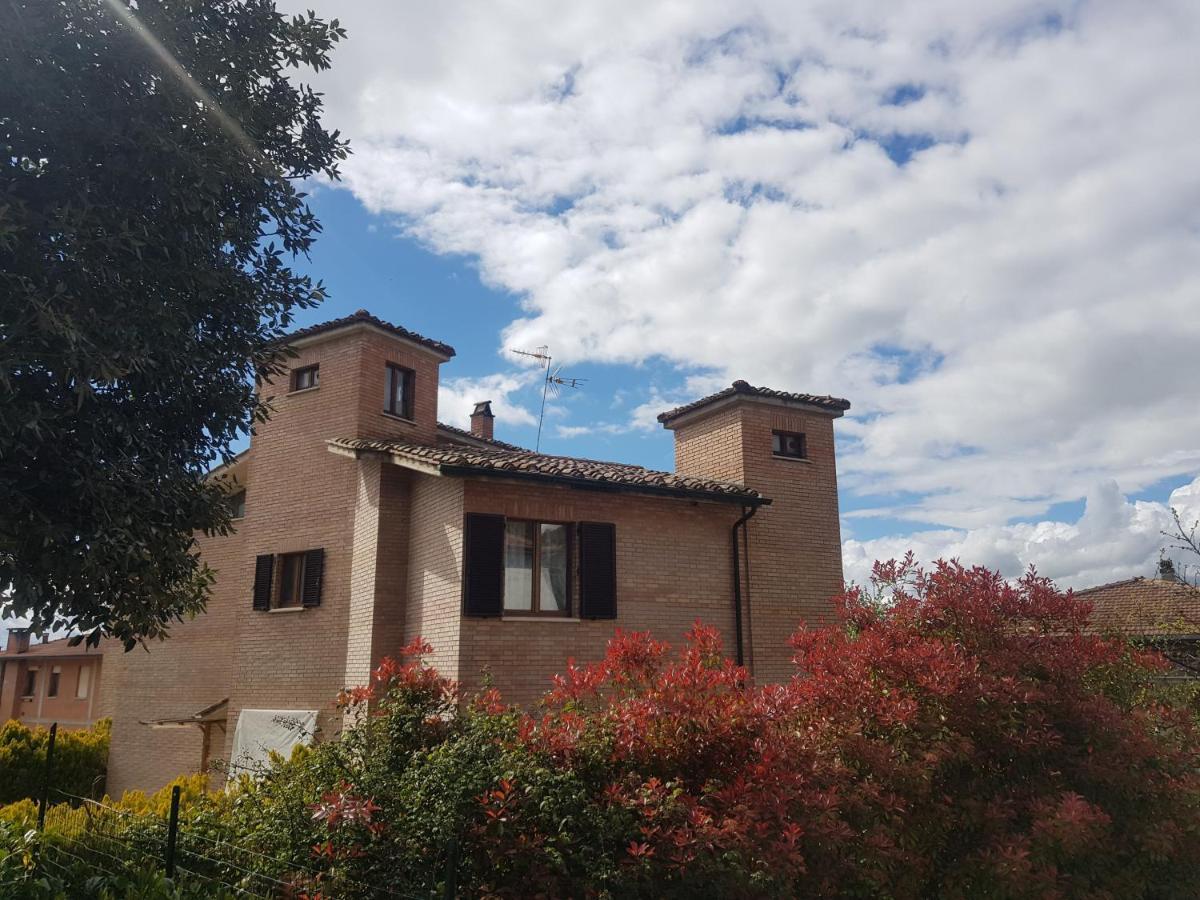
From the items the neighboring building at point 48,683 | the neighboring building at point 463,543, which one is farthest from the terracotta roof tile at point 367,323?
the neighboring building at point 48,683

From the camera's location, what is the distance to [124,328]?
677 centimetres

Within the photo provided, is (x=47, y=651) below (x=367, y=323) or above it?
below

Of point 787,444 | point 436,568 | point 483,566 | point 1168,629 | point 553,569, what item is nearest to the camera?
point 1168,629

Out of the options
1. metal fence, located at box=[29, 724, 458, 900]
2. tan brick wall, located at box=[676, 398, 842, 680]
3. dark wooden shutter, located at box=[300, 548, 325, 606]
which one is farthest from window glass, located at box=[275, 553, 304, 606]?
tan brick wall, located at box=[676, 398, 842, 680]

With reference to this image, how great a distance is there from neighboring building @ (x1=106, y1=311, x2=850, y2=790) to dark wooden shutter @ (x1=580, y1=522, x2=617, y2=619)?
0.09 feet

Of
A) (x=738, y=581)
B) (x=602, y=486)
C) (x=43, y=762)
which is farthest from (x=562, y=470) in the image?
(x=43, y=762)

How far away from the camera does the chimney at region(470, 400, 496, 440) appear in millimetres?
22925

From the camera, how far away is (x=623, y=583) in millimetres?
14922

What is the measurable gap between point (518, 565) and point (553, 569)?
64 centimetres

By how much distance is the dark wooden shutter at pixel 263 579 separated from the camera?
16.7 metres

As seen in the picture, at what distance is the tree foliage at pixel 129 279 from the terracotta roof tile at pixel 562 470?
5.05 metres

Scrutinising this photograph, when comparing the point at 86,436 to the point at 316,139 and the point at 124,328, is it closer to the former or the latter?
the point at 124,328

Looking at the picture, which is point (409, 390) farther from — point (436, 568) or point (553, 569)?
point (553, 569)

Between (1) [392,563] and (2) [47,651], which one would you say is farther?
(2) [47,651]
